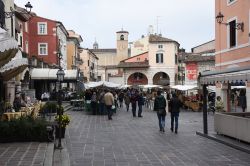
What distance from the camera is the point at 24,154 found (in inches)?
453

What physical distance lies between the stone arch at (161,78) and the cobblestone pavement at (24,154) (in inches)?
2642

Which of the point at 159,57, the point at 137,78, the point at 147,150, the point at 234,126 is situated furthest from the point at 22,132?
the point at 137,78

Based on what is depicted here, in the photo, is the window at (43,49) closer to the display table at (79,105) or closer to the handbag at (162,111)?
the display table at (79,105)

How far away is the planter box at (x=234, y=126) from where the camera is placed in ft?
43.6

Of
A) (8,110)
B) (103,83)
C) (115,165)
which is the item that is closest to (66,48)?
(103,83)

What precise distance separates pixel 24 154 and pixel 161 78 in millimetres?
70394

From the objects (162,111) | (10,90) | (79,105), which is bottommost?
(79,105)

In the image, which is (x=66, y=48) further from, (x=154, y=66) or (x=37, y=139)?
(x=37, y=139)

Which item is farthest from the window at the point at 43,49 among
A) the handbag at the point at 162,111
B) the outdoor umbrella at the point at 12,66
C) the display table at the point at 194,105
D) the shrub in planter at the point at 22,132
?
the shrub in planter at the point at 22,132

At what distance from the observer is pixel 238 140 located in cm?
1434

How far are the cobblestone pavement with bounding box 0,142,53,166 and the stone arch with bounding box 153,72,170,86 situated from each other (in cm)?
6711

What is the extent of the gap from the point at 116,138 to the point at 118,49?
10412 cm

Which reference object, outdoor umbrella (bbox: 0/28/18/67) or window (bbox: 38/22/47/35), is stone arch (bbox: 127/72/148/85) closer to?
window (bbox: 38/22/47/35)

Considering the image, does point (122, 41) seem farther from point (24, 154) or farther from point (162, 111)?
point (24, 154)
